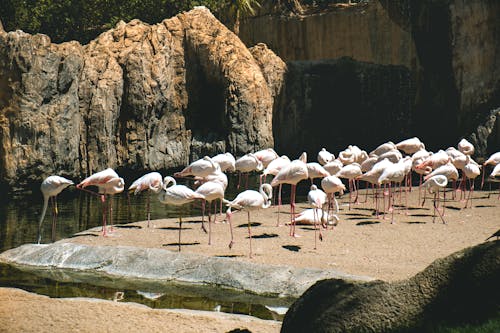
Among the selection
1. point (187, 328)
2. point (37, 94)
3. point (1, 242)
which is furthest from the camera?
point (37, 94)

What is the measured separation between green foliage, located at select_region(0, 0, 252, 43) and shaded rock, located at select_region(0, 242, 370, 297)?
2112cm

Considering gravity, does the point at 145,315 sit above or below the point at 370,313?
below

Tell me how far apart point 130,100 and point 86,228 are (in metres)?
8.27

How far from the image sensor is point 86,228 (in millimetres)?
12914

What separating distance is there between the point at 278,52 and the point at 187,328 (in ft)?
85.8

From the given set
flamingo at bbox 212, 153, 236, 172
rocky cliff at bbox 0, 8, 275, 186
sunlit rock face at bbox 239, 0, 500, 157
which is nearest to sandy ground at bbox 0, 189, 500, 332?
flamingo at bbox 212, 153, 236, 172

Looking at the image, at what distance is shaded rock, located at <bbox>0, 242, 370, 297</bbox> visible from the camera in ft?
26.4

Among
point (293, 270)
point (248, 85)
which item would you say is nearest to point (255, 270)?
point (293, 270)

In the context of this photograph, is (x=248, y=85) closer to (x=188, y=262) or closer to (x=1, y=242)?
(x=1, y=242)

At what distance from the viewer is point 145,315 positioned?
22.5ft

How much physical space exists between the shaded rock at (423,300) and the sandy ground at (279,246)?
5.46 ft

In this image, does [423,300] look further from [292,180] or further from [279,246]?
[292,180]

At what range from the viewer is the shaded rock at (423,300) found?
470cm

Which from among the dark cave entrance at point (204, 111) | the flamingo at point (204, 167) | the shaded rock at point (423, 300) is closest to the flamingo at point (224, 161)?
Result: the flamingo at point (204, 167)
